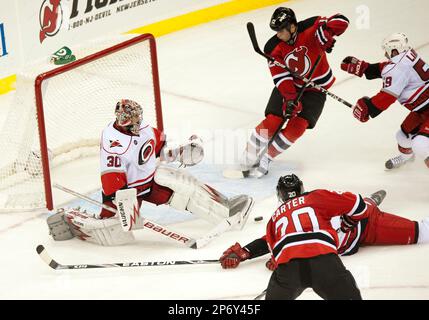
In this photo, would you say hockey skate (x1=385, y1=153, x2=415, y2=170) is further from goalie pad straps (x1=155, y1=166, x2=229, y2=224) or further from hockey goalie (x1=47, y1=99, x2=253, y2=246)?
goalie pad straps (x1=155, y1=166, x2=229, y2=224)

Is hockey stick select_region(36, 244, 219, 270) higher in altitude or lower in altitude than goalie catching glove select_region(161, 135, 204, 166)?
lower

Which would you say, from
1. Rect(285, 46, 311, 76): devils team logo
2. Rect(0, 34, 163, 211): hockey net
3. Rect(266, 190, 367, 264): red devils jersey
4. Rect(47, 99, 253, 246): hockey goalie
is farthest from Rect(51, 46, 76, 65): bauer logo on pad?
Rect(266, 190, 367, 264): red devils jersey

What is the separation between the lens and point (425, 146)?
4.89 meters

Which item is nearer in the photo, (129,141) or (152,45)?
(129,141)

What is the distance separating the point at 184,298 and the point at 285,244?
0.57 metres

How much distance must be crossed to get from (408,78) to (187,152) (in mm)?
1160

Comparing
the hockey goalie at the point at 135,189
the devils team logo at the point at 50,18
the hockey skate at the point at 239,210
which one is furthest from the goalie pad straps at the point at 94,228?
the devils team logo at the point at 50,18

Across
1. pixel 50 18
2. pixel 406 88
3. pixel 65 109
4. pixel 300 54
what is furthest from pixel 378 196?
pixel 50 18

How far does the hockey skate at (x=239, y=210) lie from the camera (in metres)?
4.73

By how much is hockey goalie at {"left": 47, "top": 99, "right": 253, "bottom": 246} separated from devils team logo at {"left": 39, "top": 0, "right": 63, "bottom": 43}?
2124 mm

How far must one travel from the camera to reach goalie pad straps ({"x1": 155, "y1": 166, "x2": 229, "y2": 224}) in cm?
468

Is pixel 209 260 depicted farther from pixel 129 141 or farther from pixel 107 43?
pixel 107 43

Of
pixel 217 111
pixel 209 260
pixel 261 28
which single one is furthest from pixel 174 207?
pixel 261 28

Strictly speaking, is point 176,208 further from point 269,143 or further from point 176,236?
point 269,143
